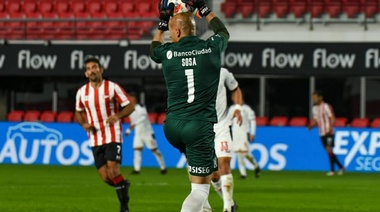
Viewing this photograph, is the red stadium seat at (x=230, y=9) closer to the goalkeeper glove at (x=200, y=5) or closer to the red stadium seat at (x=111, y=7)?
the red stadium seat at (x=111, y=7)

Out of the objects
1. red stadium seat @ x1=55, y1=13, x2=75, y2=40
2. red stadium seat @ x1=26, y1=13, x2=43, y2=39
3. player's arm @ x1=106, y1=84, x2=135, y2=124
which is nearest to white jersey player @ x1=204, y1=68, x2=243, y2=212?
player's arm @ x1=106, y1=84, x2=135, y2=124

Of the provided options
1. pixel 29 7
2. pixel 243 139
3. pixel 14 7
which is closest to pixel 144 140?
pixel 243 139

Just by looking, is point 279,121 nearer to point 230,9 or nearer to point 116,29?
point 230,9

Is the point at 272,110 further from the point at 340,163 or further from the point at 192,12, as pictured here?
the point at 192,12

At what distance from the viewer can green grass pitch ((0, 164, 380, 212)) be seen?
17.0 meters

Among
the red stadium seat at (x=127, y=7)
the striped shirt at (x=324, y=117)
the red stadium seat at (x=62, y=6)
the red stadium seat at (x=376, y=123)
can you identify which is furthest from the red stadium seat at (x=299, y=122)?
the red stadium seat at (x=62, y=6)

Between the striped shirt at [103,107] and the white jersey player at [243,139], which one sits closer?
the striped shirt at [103,107]

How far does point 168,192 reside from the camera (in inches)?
811

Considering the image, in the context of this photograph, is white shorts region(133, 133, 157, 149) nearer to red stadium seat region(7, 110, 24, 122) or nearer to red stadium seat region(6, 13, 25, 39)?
red stadium seat region(7, 110, 24, 122)

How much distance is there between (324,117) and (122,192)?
15.0 metres

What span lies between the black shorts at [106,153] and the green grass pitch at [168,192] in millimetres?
797

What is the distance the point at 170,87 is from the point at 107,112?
5.04m

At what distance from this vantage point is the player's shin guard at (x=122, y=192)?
1506 centimetres

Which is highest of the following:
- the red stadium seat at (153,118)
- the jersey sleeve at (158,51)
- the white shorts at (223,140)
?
the jersey sleeve at (158,51)
